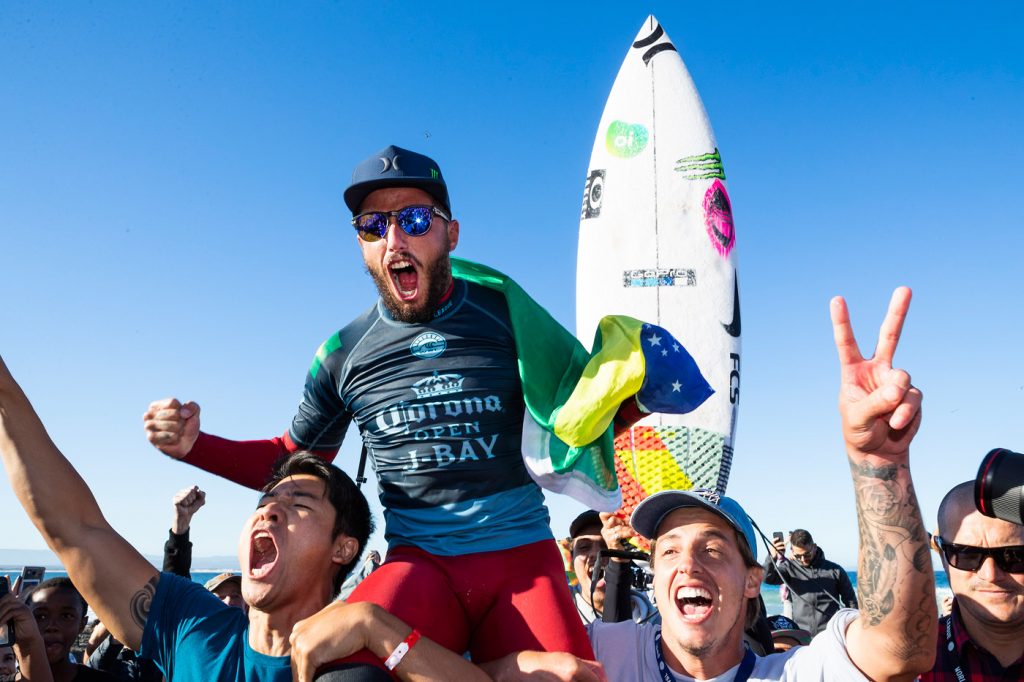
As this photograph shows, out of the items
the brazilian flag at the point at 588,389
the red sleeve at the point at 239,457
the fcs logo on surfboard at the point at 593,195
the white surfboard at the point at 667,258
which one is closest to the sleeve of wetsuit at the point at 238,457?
the red sleeve at the point at 239,457

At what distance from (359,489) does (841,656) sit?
1904 mm

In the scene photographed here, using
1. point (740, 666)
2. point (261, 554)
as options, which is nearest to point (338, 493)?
point (261, 554)

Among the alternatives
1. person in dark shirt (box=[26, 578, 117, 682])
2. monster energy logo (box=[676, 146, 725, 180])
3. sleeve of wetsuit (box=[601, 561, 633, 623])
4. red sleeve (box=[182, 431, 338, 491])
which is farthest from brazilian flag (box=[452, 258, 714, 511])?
monster energy logo (box=[676, 146, 725, 180])

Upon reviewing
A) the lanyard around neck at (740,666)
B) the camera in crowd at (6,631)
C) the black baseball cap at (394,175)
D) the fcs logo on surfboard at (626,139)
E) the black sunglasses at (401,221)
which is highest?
the fcs logo on surfboard at (626,139)

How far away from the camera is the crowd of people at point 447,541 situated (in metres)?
2.54

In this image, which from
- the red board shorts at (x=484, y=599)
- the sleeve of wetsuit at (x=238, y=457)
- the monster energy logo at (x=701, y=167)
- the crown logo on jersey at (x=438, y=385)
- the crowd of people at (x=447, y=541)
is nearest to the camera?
the crowd of people at (x=447, y=541)

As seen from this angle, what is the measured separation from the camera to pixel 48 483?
310 centimetres

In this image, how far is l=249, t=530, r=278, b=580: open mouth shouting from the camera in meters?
3.05

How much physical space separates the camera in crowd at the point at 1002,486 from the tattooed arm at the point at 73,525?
8.80 feet

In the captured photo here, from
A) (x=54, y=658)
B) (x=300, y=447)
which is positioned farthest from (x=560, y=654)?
(x=54, y=658)

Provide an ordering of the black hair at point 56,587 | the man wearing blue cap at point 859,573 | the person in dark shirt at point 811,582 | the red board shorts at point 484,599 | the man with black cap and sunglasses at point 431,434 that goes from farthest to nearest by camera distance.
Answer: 1. the person in dark shirt at point 811,582
2. the black hair at point 56,587
3. the man with black cap and sunglasses at point 431,434
4. the red board shorts at point 484,599
5. the man wearing blue cap at point 859,573

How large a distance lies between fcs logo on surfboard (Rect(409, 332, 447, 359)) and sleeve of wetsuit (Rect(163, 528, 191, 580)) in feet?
8.22

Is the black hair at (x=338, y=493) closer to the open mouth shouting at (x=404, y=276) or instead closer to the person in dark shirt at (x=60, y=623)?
the open mouth shouting at (x=404, y=276)

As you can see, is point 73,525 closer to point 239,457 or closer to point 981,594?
point 239,457
